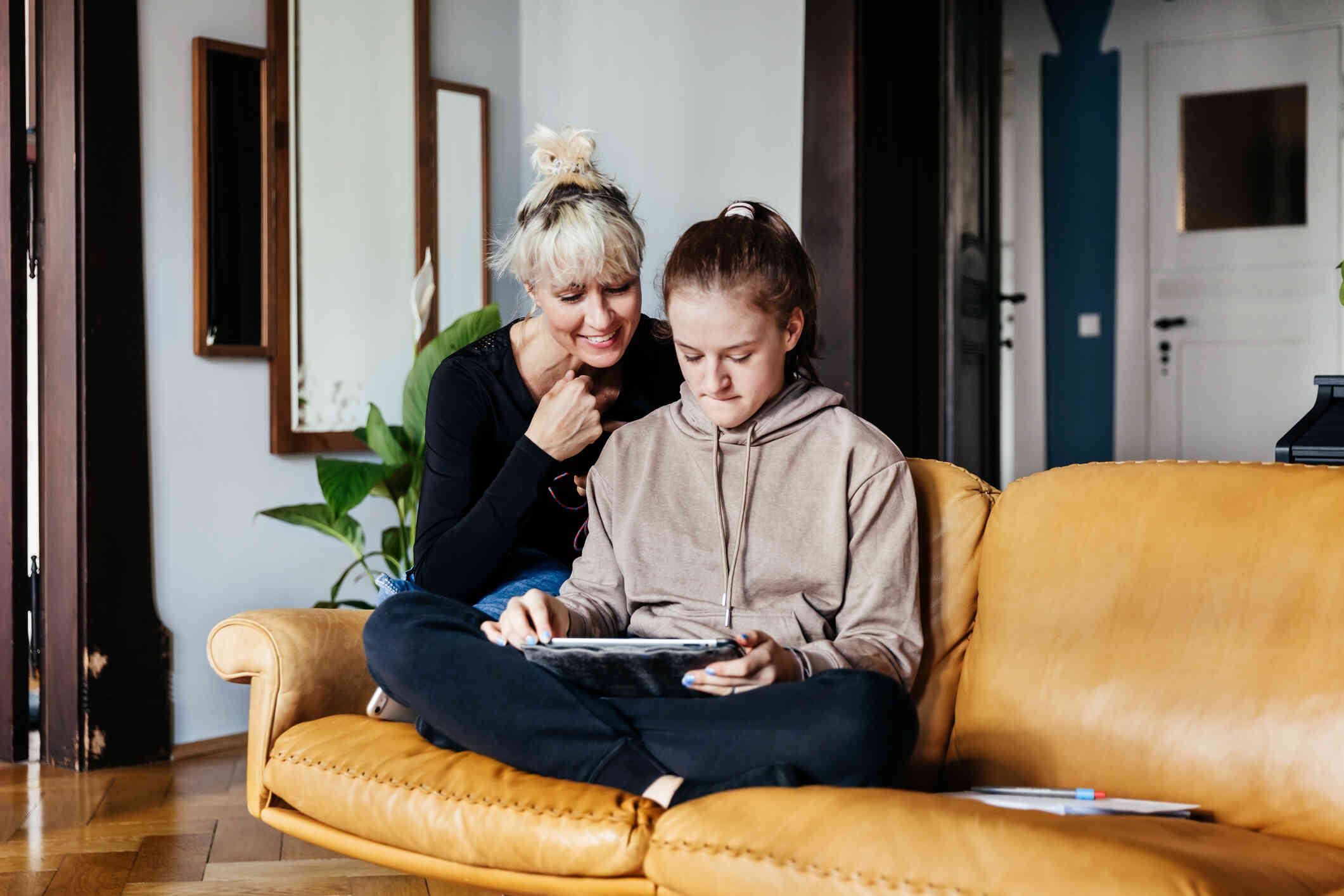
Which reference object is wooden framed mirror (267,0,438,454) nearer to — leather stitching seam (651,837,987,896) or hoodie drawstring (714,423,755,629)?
hoodie drawstring (714,423,755,629)

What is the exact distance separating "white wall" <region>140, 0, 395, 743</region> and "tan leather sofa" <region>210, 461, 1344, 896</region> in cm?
137

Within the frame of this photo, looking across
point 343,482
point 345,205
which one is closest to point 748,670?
point 343,482

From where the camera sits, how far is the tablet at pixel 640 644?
1231 mm

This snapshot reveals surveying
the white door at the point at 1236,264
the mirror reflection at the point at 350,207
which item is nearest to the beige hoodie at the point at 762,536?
the mirror reflection at the point at 350,207

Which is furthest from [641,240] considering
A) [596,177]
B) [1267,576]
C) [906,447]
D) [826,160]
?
[906,447]

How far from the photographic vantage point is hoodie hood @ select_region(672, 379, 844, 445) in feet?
4.99

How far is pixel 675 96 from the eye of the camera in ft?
10.8

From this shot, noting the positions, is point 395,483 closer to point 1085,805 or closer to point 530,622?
point 530,622

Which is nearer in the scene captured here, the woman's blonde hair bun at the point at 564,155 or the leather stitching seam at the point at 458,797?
the leather stitching seam at the point at 458,797

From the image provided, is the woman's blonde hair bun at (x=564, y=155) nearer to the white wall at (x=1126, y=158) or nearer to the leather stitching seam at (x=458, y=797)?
the leather stitching seam at (x=458, y=797)

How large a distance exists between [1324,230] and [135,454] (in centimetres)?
392

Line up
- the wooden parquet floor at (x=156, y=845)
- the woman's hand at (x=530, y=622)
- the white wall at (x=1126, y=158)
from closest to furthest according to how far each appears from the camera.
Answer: the woman's hand at (x=530, y=622) < the wooden parquet floor at (x=156, y=845) < the white wall at (x=1126, y=158)

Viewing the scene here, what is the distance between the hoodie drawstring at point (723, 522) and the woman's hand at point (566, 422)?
22 cm

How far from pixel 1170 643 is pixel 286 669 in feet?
3.42
